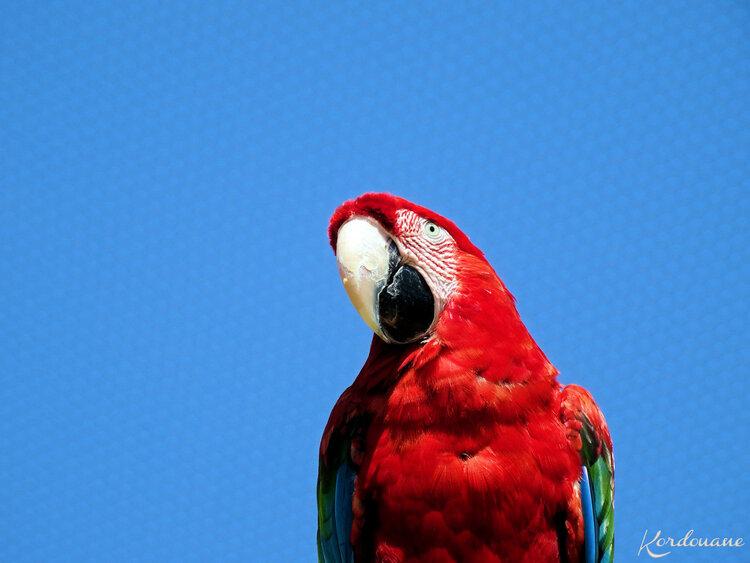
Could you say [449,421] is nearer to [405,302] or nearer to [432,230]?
[405,302]

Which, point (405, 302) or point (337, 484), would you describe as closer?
point (405, 302)

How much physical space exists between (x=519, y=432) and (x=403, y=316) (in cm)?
33

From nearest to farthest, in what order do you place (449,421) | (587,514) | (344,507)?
(449,421) → (587,514) → (344,507)

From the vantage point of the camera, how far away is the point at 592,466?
1.41 meters

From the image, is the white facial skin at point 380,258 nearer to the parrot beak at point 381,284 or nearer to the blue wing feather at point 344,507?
the parrot beak at point 381,284

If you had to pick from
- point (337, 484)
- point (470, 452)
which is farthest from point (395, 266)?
point (337, 484)

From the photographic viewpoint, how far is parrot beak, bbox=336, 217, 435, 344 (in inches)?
52.2

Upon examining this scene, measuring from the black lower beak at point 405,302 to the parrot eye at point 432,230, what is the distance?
3.4 inches

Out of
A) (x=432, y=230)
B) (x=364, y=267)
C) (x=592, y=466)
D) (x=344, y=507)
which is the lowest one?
(x=344, y=507)

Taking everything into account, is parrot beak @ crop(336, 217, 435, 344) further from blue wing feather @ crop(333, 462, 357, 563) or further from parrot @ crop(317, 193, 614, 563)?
blue wing feather @ crop(333, 462, 357, 563)

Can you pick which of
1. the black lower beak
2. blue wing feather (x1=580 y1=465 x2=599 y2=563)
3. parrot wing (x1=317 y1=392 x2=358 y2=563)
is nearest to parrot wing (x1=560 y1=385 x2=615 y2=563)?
blue wing feather (x1=580 y1=465 x2=599 y2=563)

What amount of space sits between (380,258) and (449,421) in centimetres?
36

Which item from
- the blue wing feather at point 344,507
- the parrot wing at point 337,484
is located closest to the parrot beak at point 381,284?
the parrot wing at point 337,484

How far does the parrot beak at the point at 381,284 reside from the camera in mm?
1326
